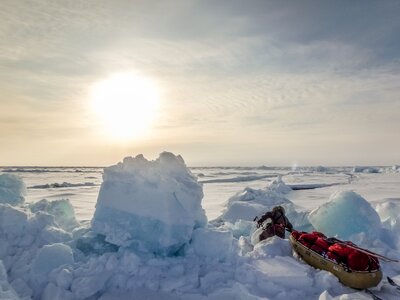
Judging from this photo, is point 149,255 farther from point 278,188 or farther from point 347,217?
point 278,188

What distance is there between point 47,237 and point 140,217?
5.74 feet

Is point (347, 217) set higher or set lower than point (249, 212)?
higher

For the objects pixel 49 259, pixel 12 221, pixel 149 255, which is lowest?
pixel 149 255

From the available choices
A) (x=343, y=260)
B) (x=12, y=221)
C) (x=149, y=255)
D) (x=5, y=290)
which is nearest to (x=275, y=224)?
(x=343, y=260)

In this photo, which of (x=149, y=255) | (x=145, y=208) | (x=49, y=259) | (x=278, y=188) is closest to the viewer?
(x=49, y=259)

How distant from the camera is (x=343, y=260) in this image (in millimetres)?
5828

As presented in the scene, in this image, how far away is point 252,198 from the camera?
16.9m

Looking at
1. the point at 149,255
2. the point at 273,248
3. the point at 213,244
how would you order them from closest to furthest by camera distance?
the point at 149,255
the point at 213,244
the point at 273,248

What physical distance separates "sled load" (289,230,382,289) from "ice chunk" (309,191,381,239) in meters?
2.22

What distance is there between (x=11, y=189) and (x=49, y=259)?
21.0ft

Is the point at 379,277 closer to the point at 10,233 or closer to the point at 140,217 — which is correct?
the point at 140,217

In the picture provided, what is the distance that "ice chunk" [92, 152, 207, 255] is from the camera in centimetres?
611

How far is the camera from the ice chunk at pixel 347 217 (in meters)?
8.51

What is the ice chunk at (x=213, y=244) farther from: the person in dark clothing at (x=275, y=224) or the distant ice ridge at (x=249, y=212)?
the distant ice ridge at (x=249, y=212)
